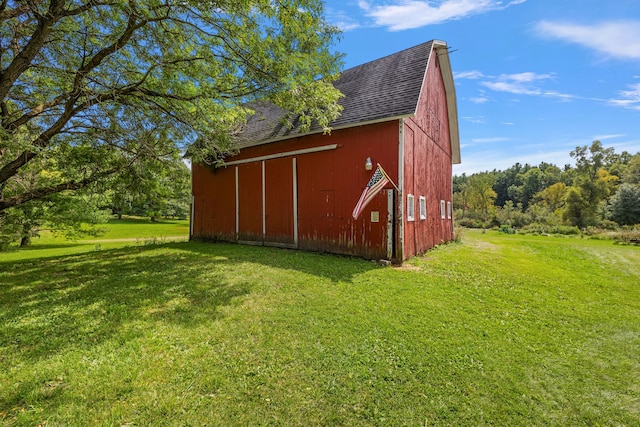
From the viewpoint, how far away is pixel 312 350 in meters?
3.36

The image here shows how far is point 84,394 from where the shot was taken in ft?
8.30

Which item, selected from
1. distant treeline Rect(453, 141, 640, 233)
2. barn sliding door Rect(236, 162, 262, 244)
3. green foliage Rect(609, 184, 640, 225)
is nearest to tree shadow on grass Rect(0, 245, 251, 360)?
barn sliding door Rect(236, 162, 262, 244)

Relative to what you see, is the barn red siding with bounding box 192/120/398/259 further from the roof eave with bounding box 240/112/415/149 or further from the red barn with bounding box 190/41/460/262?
the roof eave with bounding box 240/112/415/149

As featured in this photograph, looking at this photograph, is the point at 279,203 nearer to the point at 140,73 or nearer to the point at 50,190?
the point at 140,73

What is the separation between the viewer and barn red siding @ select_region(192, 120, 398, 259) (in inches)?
330

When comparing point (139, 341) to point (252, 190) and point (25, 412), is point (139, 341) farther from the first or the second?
point (252, 190)

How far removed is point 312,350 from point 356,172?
626 cm

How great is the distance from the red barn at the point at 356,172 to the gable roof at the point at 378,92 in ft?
0.14

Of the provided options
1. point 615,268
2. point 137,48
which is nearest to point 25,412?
point 137,48

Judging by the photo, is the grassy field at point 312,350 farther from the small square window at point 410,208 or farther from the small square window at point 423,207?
the small square window at point 423,207

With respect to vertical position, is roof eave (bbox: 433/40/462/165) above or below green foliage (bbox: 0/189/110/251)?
above

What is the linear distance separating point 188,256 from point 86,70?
5485 mm

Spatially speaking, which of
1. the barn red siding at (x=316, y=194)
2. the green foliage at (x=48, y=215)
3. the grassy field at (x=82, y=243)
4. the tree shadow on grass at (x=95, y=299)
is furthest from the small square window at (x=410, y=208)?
the grassy field at (x=82, y=243)

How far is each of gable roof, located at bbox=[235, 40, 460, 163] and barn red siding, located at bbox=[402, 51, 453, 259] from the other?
628 millimetres
